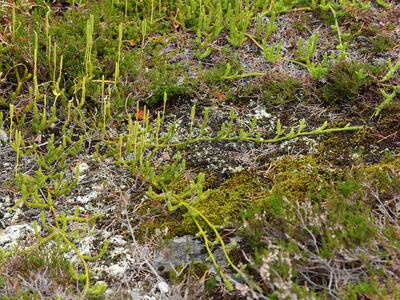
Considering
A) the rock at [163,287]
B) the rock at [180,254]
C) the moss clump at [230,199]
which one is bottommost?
the rock at [163,287]

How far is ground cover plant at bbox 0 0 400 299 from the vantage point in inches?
110

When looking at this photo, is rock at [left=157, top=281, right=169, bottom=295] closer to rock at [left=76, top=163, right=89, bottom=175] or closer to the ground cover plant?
the ground cover plant

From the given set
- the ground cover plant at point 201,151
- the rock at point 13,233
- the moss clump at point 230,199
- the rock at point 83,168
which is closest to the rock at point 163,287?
the ground cover plant at point 201,151

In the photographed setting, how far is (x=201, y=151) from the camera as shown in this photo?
3.58 meters

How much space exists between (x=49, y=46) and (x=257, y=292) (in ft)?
6.79

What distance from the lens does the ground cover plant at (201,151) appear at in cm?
279

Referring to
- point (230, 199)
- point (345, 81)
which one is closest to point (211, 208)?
point (230, 199)

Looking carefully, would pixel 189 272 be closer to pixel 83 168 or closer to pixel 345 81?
pixel 83 168

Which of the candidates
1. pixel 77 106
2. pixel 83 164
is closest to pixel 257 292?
pixel 83 164

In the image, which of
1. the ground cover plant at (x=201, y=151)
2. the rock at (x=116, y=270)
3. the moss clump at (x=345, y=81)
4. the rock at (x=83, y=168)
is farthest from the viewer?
the moss clump at (x=345, y=81)

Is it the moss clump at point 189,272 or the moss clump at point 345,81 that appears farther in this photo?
the moss clump at point 345,81

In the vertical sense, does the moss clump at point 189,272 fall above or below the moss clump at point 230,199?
below

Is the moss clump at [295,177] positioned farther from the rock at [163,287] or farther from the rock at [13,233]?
the rock at [13,233]

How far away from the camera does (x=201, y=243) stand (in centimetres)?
306
